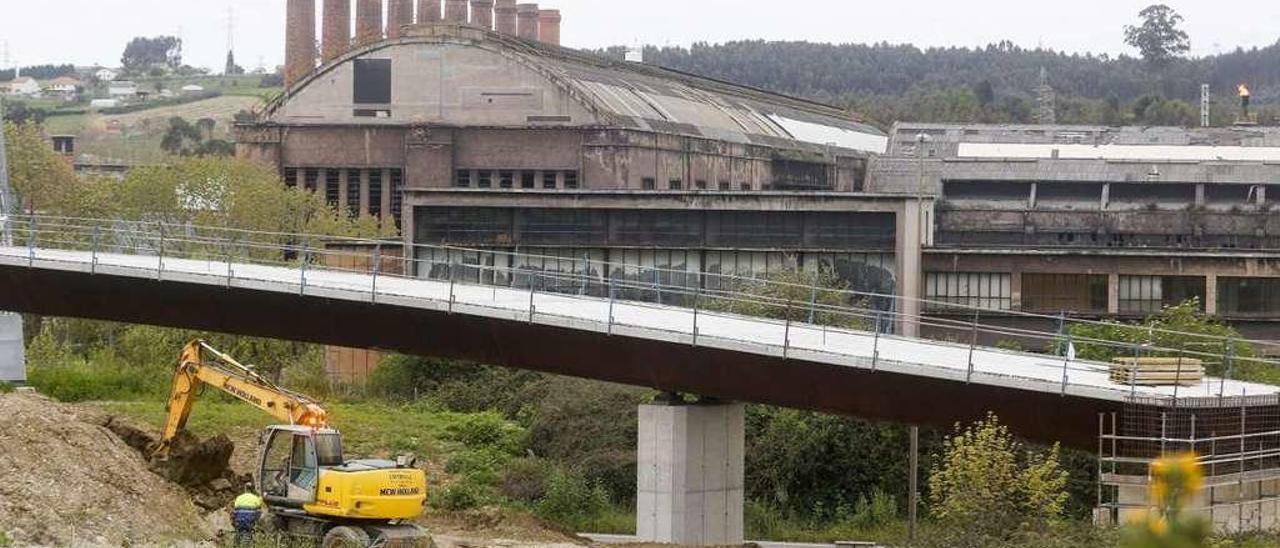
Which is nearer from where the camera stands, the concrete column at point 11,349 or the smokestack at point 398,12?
the concrete column at point 11,349

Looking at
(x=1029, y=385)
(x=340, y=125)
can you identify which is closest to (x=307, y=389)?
(x=340, y=125)

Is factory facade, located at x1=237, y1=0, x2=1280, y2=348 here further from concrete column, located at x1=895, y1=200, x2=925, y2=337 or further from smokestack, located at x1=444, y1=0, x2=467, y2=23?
smokestack, located at x1=444, y1=0, x2=467, y2=23

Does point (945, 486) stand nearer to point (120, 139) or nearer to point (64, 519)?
point (64, 519)

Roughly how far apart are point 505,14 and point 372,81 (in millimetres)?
36750

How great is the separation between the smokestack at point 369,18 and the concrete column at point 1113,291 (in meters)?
49.5

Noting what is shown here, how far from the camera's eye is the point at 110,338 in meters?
68.2

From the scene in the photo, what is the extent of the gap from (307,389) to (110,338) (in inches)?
449

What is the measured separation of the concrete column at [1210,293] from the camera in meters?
65.4

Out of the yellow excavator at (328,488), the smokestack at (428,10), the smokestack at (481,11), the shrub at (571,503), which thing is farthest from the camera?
the smokestack at (481,11)

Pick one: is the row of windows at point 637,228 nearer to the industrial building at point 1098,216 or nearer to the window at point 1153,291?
the industrial building at point 1098,216

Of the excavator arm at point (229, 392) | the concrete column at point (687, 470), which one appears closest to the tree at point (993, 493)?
the concrete column at point (687, 470)

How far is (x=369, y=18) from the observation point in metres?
106

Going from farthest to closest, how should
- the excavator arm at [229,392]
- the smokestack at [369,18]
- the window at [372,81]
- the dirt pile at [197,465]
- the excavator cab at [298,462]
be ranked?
the smokestack at [369,18], the window at [372,81], the dirt pile at [197,465], the excavator arm at [229,392], the excavator cab at [298,462]

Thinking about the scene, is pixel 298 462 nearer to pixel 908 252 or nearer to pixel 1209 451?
pixel 1209 451
